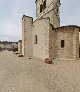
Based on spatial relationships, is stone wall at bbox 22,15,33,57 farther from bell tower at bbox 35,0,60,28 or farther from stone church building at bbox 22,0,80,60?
bell tower at bbox 35,0,60,28

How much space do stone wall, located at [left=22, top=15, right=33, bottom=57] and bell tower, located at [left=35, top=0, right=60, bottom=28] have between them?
3103 mm

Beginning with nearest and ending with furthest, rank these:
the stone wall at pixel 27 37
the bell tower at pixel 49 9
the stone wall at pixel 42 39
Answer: the stone wall at pixel 42 39 < the bell tower at pixel 49 9 < the stone wall at pixel 27 37

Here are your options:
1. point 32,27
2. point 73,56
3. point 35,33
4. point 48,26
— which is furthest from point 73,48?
point 32,27

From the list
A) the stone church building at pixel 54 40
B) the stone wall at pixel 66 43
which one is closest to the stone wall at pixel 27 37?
the stone church building at pixel 54 40

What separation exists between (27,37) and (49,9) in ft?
20.8

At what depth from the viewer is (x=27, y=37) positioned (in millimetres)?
25219

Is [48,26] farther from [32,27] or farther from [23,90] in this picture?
[23,90]

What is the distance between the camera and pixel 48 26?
64.2 ft

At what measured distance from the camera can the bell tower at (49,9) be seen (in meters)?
24.4

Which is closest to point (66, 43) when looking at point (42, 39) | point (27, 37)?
point (42, 39)

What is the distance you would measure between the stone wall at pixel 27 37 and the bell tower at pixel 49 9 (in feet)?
10.2

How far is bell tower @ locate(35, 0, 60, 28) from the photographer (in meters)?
24.4

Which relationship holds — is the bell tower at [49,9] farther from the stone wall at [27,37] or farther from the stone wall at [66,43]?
the stone wall at [66,43]

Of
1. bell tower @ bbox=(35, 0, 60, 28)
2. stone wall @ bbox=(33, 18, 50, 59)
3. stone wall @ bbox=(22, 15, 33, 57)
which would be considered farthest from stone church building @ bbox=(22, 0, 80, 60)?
bell tower @ bbox=(35, 0, 60, 28)
